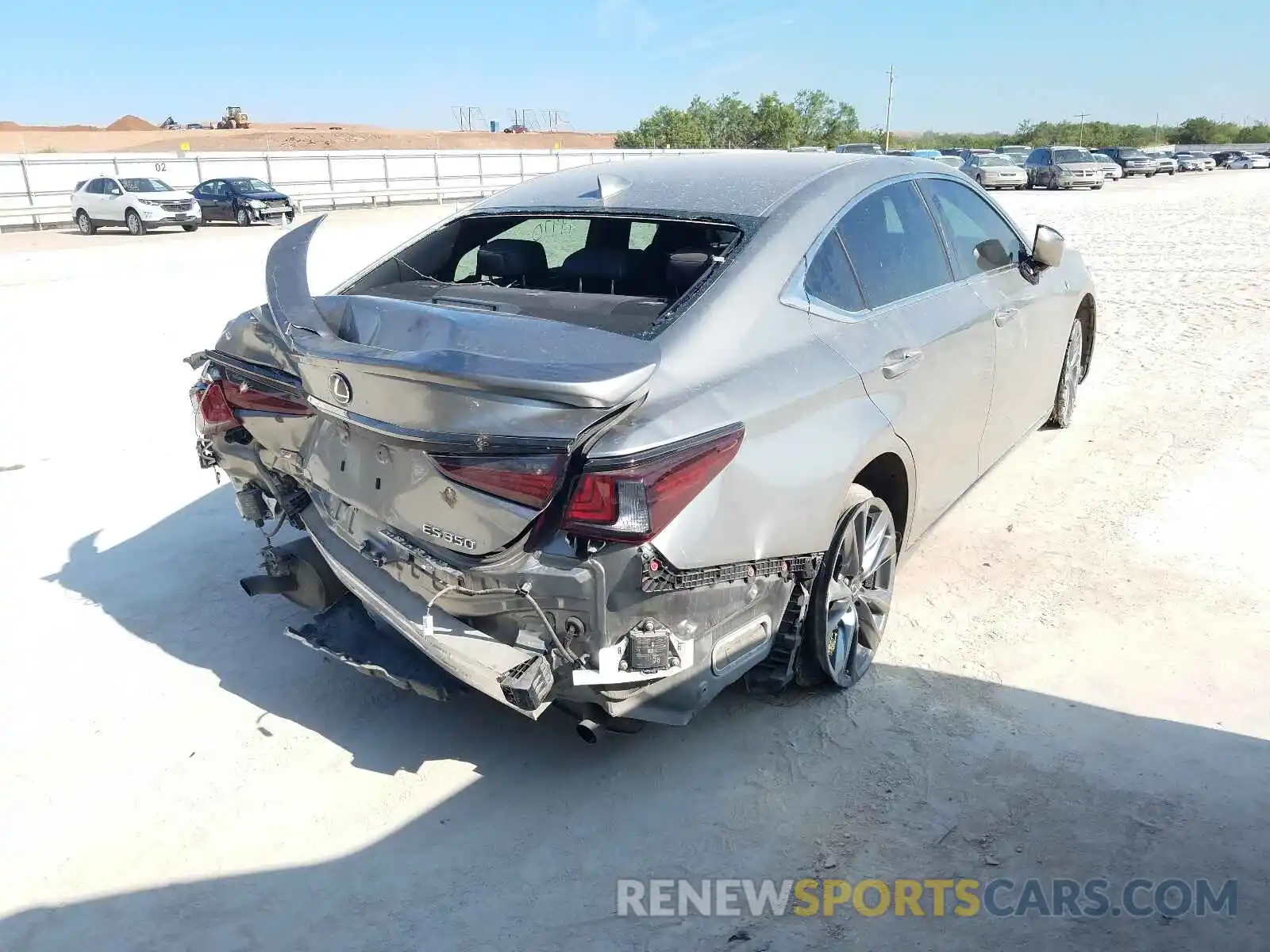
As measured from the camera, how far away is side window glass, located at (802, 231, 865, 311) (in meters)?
3.26

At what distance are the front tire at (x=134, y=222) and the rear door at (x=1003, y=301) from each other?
25937mm

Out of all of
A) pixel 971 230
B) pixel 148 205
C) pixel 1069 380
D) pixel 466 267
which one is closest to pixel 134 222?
pixel 148 205

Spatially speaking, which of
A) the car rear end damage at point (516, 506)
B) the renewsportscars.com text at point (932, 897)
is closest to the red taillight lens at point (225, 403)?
the car rear end damage at point (516, 506)

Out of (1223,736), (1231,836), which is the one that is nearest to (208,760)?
(1231,836)

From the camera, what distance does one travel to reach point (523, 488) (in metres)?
2.51

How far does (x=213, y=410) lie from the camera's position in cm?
359

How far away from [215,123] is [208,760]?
105m

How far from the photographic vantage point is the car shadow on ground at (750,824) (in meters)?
2.52

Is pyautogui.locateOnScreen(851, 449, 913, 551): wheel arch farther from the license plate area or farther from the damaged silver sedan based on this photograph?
the license plate area

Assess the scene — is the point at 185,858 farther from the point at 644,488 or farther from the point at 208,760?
the point at 644,488

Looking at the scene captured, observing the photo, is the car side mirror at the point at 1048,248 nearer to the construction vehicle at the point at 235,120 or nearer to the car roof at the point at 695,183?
the car roof at the point at 695,183

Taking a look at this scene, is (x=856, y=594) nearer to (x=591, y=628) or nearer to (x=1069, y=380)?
(x=591, y=628)

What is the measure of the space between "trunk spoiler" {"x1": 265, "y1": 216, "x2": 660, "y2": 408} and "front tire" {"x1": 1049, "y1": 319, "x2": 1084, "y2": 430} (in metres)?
4.07

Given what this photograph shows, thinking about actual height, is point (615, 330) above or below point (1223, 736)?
above
